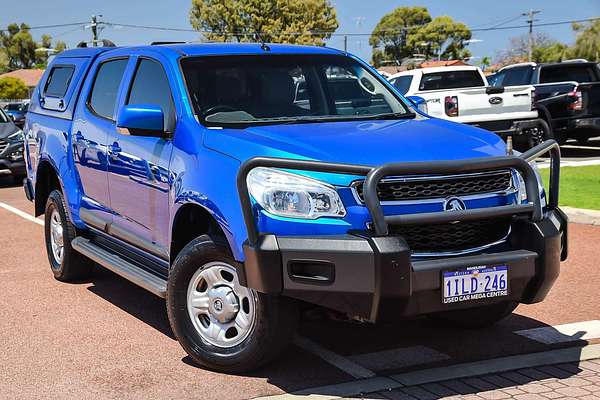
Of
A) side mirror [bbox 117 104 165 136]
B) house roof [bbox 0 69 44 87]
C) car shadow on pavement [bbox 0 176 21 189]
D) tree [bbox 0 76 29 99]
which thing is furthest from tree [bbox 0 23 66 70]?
side mirror [bbox 117 104 165 136]

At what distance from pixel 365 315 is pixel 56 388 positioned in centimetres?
178

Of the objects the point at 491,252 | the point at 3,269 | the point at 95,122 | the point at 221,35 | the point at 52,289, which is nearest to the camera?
the point at 491,252

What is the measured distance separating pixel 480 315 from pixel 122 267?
2.44m

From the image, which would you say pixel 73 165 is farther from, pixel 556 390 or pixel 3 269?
pixel 556 390

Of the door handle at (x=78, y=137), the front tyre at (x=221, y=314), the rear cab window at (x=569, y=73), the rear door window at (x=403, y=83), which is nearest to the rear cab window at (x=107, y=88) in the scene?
the door handle at (x=78, y=137)

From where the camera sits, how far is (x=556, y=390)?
4.76 meters

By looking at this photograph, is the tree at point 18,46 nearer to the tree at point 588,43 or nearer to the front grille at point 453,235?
the tree at point 588,43

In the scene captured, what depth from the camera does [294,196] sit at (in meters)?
4.58

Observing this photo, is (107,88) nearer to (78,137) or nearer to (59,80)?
(78,137)

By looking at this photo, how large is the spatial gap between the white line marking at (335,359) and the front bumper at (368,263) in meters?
0.68

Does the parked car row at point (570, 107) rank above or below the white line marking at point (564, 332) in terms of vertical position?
above

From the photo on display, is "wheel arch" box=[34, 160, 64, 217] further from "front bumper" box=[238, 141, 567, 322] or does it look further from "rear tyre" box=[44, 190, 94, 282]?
"front bumper" box=[238, 141, 567, 322]

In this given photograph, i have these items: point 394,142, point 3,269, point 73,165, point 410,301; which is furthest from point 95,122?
point 410,301

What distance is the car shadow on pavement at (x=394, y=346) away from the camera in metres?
5.00
